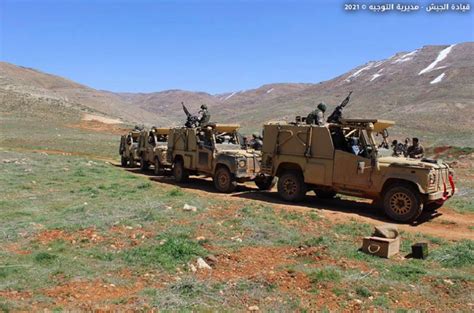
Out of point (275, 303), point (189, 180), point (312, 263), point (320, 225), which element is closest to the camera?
point (275, 303)

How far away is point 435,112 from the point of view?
5078 centimetres

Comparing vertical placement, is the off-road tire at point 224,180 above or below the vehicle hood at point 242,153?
below

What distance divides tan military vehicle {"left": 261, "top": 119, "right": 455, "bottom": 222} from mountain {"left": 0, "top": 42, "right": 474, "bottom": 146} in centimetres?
2272

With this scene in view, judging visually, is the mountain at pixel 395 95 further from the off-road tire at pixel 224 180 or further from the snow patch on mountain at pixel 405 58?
the off-road tire at pixel 224 180

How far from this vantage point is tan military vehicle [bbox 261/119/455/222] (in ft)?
33.9

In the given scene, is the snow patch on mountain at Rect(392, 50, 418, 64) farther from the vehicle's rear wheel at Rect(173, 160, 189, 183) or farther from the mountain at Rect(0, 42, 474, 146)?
the vehicle's rear wheel at Rect(173, 160, 189, 183)

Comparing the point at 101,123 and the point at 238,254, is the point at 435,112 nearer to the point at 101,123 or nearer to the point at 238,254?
the point at 101,123

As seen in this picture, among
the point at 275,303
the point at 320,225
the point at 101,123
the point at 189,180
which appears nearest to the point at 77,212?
the point at 320,225

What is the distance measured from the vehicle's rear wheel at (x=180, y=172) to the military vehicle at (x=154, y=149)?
1410 millimetres

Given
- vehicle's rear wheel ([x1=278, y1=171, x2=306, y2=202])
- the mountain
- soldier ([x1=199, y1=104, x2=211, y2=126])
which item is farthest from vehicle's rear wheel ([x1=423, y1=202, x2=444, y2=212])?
the mountain

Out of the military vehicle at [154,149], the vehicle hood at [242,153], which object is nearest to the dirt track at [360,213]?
the vehicle hood at [242,153]

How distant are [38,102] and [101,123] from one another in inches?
459

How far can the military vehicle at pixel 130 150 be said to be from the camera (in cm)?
2248

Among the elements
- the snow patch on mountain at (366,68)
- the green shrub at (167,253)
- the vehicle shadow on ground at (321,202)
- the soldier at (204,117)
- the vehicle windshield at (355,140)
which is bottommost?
the green shrub at (167,253)
